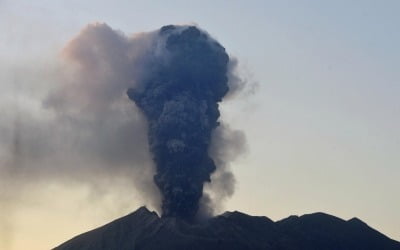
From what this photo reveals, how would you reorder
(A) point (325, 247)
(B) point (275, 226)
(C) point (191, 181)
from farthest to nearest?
(B) point (275, 226), (A) point (325, 247), (C) point (191, 181)

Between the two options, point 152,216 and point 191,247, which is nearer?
point 191,247

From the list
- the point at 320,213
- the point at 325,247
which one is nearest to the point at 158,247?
the point at 325,247

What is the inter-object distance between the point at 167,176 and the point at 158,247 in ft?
52.9

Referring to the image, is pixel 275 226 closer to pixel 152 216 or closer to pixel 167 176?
pixel 152 216

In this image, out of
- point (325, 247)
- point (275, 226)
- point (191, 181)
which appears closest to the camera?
point (191, 181)

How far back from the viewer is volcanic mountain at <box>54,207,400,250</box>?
455 feet

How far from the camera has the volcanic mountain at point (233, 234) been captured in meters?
139

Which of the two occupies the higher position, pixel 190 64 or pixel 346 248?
pixel 190 64

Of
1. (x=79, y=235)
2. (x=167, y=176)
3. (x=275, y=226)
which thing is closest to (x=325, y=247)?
(x=275, y=226)

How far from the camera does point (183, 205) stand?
13238 cm

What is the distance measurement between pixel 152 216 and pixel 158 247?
551 inches

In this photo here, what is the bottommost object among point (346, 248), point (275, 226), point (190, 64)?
point (346, 248)

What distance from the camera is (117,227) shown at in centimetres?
15300

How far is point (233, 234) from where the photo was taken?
483ft
